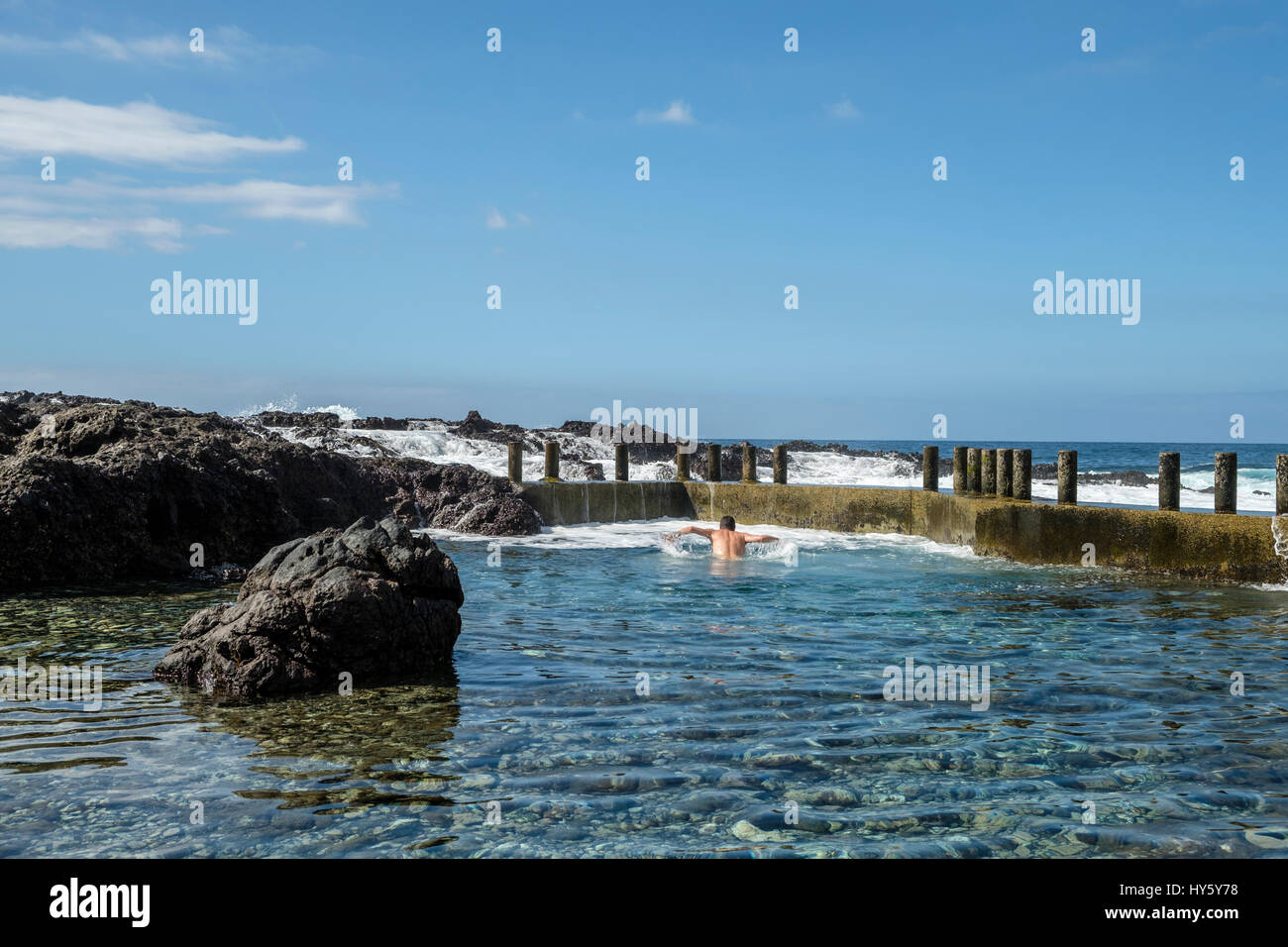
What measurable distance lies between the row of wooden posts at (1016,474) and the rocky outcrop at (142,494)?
6794mm

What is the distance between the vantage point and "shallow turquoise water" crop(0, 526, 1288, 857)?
13.0 feet

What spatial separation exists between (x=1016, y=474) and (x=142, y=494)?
1203 centimetres

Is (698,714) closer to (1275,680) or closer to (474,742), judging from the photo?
(474,742)

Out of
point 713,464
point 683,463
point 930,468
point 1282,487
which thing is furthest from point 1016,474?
point 683,463

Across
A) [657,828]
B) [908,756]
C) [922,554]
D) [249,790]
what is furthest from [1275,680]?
[922,554]

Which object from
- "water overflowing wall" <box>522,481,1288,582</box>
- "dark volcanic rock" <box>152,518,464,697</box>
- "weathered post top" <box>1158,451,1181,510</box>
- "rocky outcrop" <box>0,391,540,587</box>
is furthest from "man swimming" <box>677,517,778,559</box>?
"dark volcanic rock" <box>152,518,464,697</box>

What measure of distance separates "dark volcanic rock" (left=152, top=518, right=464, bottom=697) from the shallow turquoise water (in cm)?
31

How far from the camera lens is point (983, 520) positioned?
1422cm

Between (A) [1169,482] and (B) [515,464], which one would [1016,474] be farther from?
(B) [515,464]

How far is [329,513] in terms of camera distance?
48.0 feet

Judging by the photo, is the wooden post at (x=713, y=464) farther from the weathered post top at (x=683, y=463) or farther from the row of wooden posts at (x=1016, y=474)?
the weathered post top at (x=683, y=463)

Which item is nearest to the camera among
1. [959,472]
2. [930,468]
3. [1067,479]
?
[1067,479]
